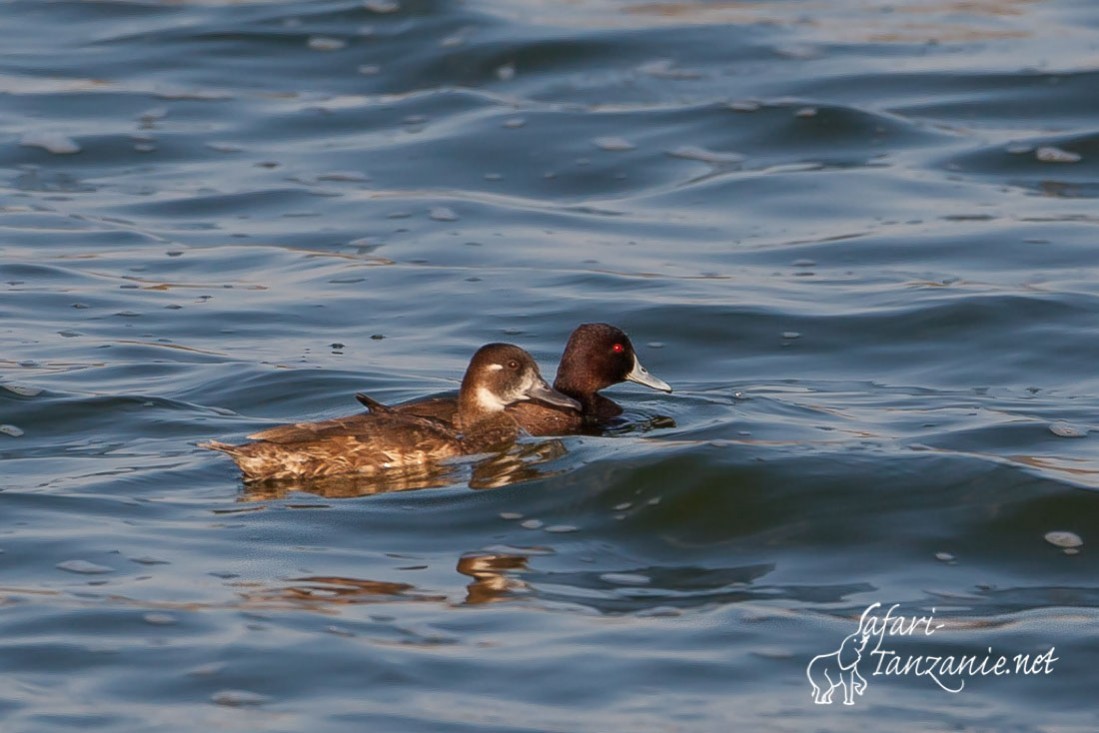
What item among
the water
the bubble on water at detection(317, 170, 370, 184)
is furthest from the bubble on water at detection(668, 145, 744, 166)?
the bubble on water at detection(317, 170, 370, 184)

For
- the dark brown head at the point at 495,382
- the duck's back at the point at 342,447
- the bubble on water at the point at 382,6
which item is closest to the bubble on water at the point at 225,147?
the bubble on water at the point at 382,6

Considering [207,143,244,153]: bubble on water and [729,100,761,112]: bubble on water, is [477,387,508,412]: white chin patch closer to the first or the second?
[207,143,244,153]: bubble on water

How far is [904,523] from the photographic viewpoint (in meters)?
9.58

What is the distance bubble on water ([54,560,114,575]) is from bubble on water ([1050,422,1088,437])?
4998mm

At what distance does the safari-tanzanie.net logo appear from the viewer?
7691 mm

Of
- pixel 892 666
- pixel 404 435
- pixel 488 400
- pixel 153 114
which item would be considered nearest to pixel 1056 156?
pixel 153 114

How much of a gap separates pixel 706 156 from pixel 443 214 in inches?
110

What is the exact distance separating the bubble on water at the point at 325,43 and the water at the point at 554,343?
0.04m

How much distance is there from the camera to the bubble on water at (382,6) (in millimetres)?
22609

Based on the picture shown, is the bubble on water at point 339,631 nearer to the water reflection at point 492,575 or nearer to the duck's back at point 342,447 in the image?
the water reflection at point 492,575

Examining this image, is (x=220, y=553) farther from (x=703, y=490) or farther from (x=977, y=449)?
(x=977, y=449)

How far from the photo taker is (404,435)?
10164 mm

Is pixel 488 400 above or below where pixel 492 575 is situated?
above

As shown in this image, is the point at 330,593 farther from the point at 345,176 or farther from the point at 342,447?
the point at 345,176
